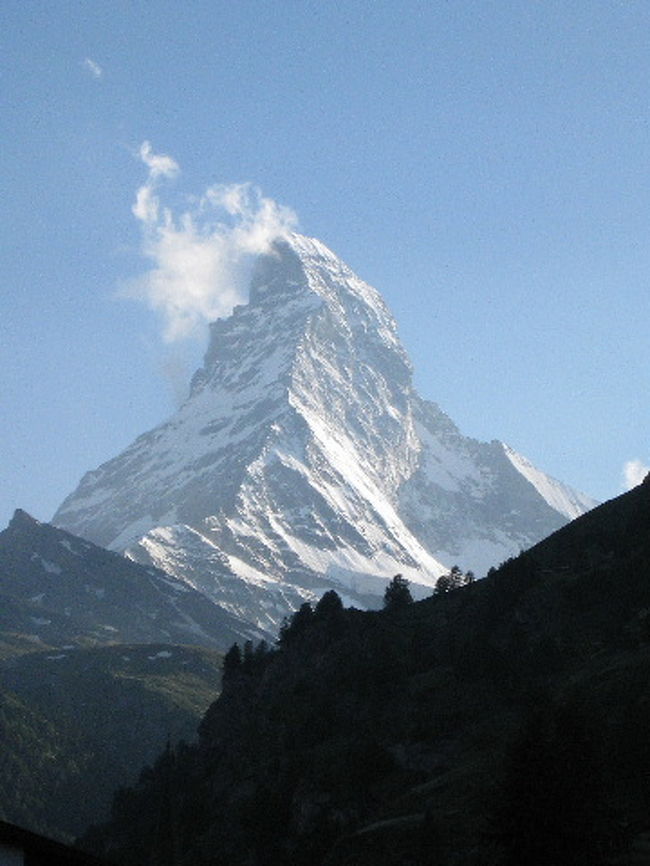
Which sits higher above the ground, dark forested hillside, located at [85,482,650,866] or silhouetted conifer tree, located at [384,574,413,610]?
silhouetted conifer tree, located at [384,574,413,610]

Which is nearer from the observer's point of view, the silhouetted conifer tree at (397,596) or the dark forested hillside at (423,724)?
the dark forested hillside at (423,724)

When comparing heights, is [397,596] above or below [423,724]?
above

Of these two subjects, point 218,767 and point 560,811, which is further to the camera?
point 218,767

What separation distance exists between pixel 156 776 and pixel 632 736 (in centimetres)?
9362

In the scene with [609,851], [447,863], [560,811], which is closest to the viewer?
[560,811]

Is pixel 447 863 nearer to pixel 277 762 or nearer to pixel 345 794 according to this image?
pixel 345 794

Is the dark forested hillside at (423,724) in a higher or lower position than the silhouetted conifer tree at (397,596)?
lower

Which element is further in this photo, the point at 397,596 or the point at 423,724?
the point at 397,596

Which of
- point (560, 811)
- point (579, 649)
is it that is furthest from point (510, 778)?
point (579, 649)

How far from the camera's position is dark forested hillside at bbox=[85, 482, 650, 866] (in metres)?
93.0

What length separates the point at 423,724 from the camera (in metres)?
133

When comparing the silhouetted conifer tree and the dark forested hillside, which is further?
the silhouetted conifer tree

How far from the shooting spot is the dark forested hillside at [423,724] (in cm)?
9300

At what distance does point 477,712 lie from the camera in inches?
5138
